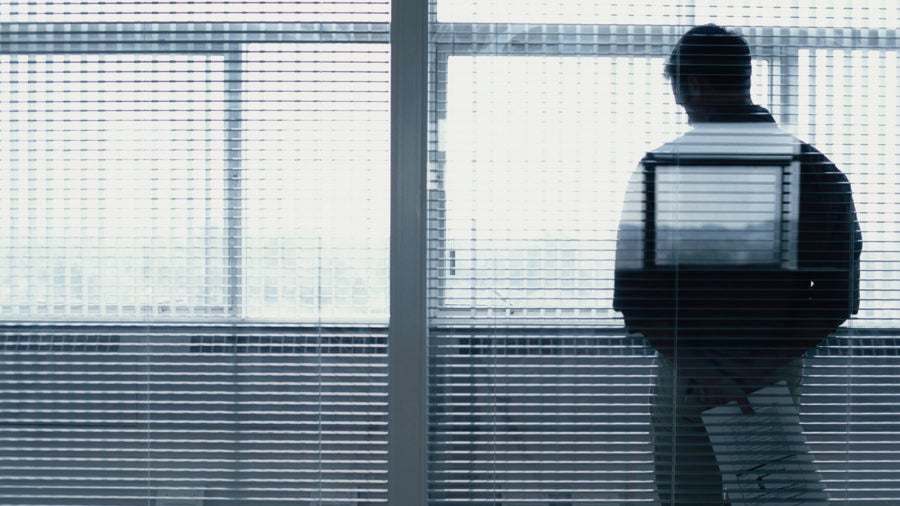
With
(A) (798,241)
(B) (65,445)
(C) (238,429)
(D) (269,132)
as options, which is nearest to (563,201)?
(A) (798,241)

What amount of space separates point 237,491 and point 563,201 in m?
0.99

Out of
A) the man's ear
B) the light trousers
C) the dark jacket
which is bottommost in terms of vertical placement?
the light trousers

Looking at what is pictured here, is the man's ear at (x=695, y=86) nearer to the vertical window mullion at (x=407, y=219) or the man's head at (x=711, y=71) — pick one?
the man's head at (x=711, y=71)

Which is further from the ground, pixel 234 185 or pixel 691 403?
pixel 234 185

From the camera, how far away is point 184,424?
2.07m

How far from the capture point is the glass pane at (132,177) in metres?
2.05

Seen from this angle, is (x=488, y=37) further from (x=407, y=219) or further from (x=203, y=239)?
(x=203, y=239)

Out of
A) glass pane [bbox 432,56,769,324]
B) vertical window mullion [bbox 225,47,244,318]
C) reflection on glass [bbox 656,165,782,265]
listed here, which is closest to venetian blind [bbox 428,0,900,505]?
glass pane [bbox 432,56,769,324]

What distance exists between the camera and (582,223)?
6.71 ft

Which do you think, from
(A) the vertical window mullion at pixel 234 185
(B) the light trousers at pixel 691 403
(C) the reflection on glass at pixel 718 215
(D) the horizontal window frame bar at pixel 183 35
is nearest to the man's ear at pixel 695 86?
(C) the reflection on glass at pixel 718 215

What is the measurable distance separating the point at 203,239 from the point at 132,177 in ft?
0.70

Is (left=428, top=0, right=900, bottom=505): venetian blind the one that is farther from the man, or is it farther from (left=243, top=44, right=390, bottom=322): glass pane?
(left=243, top=44, right=390, bottom=322): glass pane

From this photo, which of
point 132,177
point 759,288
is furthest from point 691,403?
point 132,177

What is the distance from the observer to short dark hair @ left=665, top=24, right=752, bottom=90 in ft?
6.73
